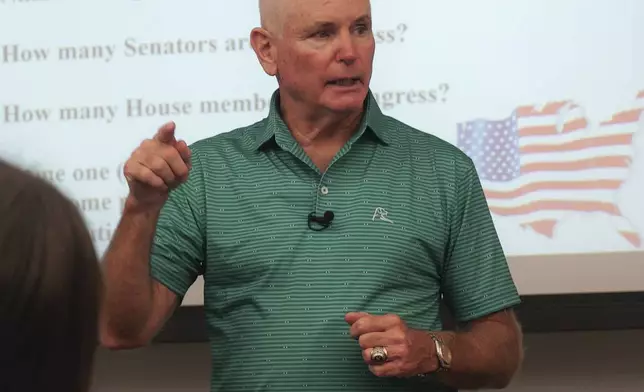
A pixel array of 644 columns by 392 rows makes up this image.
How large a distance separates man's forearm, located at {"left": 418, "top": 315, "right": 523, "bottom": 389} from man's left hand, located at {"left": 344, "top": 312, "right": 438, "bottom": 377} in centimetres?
5

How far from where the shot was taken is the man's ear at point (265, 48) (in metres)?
1.92

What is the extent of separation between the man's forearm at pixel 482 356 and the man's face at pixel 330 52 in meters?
0.44

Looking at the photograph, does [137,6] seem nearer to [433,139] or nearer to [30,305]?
[433,139]

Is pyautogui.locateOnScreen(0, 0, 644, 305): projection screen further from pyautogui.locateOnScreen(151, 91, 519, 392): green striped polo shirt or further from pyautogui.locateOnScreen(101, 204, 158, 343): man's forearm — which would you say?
pyautogui.locateOnScreen(101, 204, 158, 343): man's forearm

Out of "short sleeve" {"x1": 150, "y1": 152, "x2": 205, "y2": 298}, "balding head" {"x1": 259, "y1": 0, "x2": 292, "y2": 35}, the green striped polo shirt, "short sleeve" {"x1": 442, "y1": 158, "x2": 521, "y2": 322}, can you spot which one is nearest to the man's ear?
"balding head" {"x1": 259, "y1": 0, "x2": 292, "y2": 35}

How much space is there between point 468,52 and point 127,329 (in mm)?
1117

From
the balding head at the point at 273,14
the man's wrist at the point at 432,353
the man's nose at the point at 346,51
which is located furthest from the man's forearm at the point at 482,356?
the balding head at the point at 273,14

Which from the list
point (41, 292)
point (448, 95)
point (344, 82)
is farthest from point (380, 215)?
point (41, 292)

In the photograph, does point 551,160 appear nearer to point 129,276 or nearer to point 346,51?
point 346,51

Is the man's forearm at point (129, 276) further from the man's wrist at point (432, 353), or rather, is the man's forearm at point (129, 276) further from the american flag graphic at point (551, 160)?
the american flag graphic at point (551, 160)

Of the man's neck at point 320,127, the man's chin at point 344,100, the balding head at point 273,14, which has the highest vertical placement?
A: the balding head at point 273,14

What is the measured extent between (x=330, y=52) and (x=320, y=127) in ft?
0.46

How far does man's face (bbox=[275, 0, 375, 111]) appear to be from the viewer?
180 centimetres

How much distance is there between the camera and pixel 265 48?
1.94 meters
